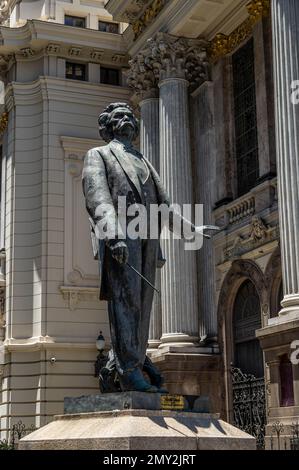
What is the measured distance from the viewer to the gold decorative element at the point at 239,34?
24.0m

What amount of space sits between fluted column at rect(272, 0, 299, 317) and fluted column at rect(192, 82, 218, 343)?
251 inches

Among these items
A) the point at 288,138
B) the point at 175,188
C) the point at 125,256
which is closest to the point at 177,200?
the point at 175,188

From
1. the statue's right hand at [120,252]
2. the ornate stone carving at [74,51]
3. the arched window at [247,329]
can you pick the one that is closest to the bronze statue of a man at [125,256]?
the statue's right hand at [120,252]

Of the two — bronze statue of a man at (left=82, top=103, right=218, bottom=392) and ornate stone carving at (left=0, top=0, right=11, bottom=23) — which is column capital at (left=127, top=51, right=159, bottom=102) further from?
bronze statue of a man at (left=82, top=103, right=218, bottom=392)

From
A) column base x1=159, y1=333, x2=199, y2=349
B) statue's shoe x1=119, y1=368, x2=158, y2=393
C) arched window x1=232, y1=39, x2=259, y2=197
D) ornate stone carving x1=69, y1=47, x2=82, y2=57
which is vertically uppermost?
ornate stone carving x1=69, y1=47, x2=82, y2=57

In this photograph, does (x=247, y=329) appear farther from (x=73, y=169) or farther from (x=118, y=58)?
(x=118, y=58)

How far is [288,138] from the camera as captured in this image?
19.4m

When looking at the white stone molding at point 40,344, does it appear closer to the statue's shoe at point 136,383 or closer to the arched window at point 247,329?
the arched window at point 247,329

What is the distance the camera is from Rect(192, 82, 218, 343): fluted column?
25.5 metres

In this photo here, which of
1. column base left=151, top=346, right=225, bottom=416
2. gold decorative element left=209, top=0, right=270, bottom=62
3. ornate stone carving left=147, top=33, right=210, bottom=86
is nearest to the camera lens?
gold decorative element left=209, top=0, right=270, bottom=62

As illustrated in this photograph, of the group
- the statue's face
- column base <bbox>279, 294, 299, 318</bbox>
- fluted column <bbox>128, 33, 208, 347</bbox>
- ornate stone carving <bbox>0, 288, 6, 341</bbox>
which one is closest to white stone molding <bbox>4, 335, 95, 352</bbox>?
ornate stone carving <bbox>0, 288, 6, 341</bbox>

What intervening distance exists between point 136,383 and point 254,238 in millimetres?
15686

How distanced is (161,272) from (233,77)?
21.3 ft

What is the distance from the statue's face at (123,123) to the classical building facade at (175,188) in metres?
10.00
